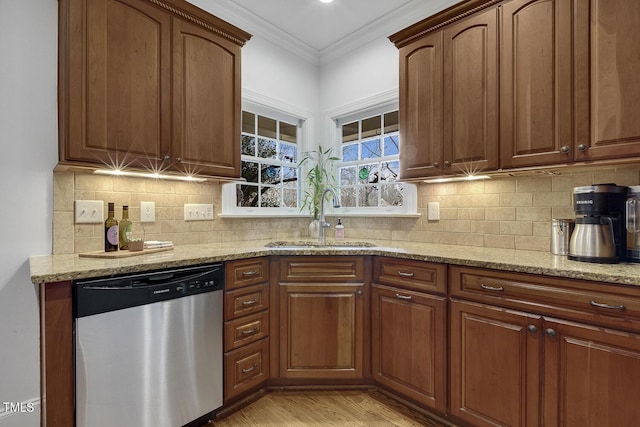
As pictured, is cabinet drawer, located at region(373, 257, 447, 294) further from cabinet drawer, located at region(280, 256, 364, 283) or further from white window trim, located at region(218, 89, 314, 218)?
white window trim, located at region(218, 89, 314, 218)

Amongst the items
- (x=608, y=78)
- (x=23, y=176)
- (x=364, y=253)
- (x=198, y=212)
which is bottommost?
(x=364, y=253)

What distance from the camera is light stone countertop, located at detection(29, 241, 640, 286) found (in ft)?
4.40

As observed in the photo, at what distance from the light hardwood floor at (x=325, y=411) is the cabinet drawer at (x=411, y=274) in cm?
74

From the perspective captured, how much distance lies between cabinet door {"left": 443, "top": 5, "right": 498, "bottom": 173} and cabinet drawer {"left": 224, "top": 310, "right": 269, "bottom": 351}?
1.49 metres

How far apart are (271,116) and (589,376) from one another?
8.93 ft

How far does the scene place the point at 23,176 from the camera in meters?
1.77

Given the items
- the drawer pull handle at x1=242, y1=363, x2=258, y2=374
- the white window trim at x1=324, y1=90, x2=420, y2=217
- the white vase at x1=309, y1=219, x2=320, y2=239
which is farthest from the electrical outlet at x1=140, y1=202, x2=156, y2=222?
Answer: the white window trim at x1=324, y1=90, x2=420, y2=217

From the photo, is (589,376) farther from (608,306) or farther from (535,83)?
(535,83)

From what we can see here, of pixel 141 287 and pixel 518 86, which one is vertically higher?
pixel 518 86

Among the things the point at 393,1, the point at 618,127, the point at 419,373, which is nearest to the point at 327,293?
the point at 419,373

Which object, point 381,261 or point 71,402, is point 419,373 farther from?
Result: point 71,402

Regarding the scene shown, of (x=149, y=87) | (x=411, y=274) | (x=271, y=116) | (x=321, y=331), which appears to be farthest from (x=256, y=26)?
(x=321, y=331)

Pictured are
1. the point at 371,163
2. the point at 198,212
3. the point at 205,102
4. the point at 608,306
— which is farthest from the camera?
the point at 371,163

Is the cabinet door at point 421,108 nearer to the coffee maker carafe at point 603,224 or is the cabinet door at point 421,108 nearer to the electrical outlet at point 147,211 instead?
the coffee maker carafe at point 603,224
